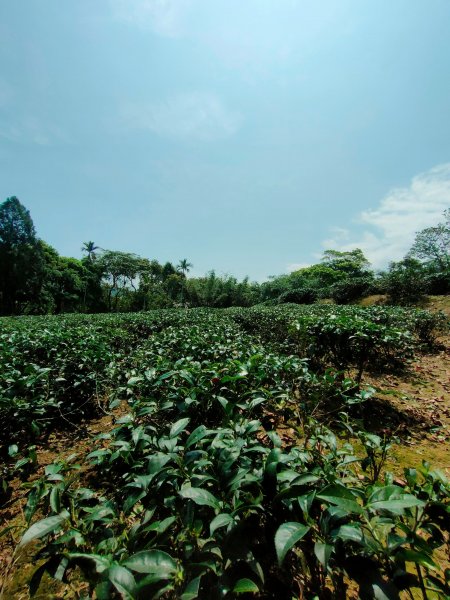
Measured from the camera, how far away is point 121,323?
30.1 ft

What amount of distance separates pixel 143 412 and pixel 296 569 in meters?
1.12

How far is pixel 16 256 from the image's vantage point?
29.9 metres

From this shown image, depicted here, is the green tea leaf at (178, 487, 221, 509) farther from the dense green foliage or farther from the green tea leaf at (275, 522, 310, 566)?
the green tea leaf at (275, 522, 310, 566)

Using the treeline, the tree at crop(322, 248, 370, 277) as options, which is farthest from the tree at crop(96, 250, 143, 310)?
the tree at crop(322, 248, 370, 277)

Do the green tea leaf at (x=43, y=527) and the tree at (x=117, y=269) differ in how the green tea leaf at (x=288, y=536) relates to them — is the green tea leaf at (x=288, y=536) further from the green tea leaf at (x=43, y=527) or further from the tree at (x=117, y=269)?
the tree at (x=117, y=269)

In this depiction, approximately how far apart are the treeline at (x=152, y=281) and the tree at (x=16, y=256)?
0.08m

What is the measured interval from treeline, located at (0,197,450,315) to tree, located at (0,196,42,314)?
84mm

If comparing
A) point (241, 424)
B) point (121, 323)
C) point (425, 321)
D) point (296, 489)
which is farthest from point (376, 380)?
point (121, 323)

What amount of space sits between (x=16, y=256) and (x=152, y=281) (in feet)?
69.7

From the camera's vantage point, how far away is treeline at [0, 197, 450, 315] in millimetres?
19766

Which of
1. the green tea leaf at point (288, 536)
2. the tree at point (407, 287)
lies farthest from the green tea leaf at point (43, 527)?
the tree at point (407, 287)

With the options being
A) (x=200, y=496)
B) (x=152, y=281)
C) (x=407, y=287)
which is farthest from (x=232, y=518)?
(x=152, y=281)

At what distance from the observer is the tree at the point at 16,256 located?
97.8 ft

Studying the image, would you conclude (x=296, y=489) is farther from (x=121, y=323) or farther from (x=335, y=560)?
(x=121, y=323)
